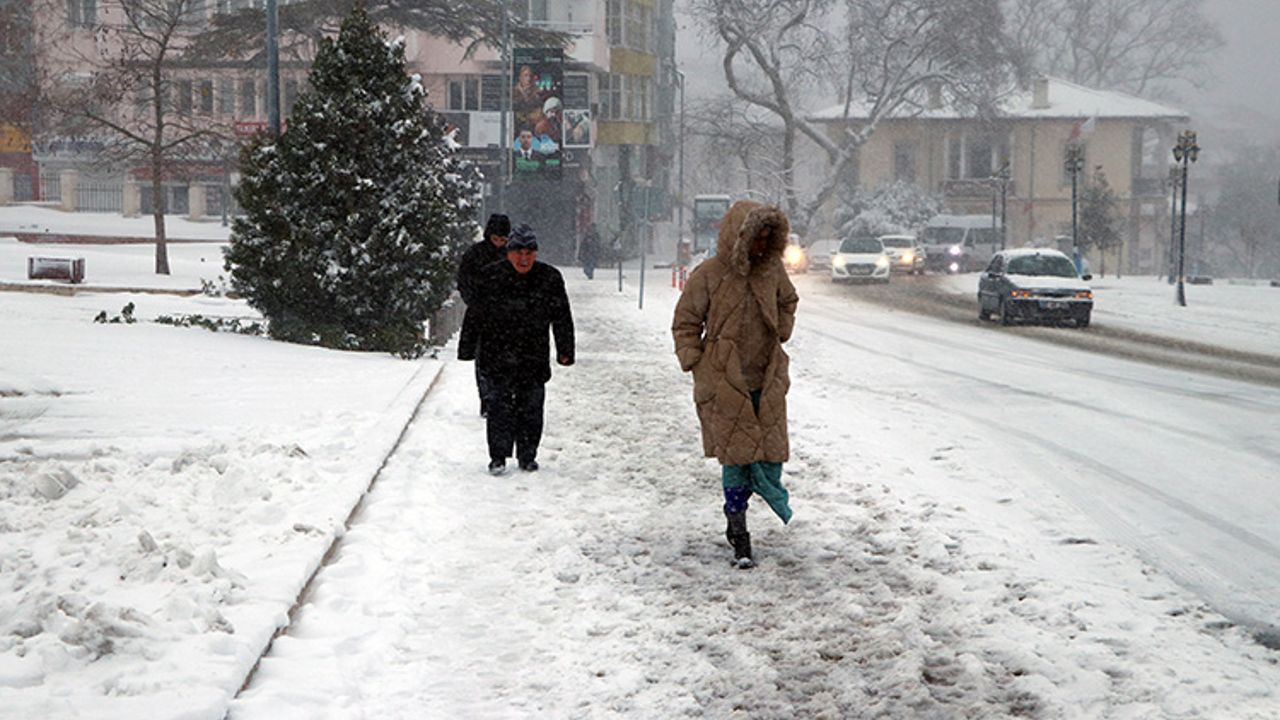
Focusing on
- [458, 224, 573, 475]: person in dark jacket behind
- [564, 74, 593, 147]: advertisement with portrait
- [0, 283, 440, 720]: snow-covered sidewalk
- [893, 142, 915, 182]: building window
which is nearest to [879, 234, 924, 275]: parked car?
[564, 74, 593, 147]: advertisement with portrait

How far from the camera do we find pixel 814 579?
6895 millimetres

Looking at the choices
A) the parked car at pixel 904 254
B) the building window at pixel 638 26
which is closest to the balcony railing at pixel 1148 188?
the building window at pixel 638 26

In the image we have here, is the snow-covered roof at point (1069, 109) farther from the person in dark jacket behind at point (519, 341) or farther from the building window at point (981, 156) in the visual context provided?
the person in dark jacket behind at point (519, 341)

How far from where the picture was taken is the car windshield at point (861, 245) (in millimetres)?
48500

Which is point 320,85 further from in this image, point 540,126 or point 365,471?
point 540,126

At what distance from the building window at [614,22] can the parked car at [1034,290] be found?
4280 centimetres

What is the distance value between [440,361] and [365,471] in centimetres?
836

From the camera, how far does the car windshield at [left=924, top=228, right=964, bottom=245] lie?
2761 inches

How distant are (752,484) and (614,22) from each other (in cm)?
6468

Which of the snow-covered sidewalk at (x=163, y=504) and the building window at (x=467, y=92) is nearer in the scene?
the snow-covered sidewalk at (x=163, y=504)

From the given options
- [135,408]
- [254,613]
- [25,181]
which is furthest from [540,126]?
[254,613]

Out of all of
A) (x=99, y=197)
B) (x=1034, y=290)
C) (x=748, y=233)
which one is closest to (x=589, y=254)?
(x=1034, y=290)

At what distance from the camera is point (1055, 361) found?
1936 cm

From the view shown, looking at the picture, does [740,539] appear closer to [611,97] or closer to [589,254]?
[589,254]
